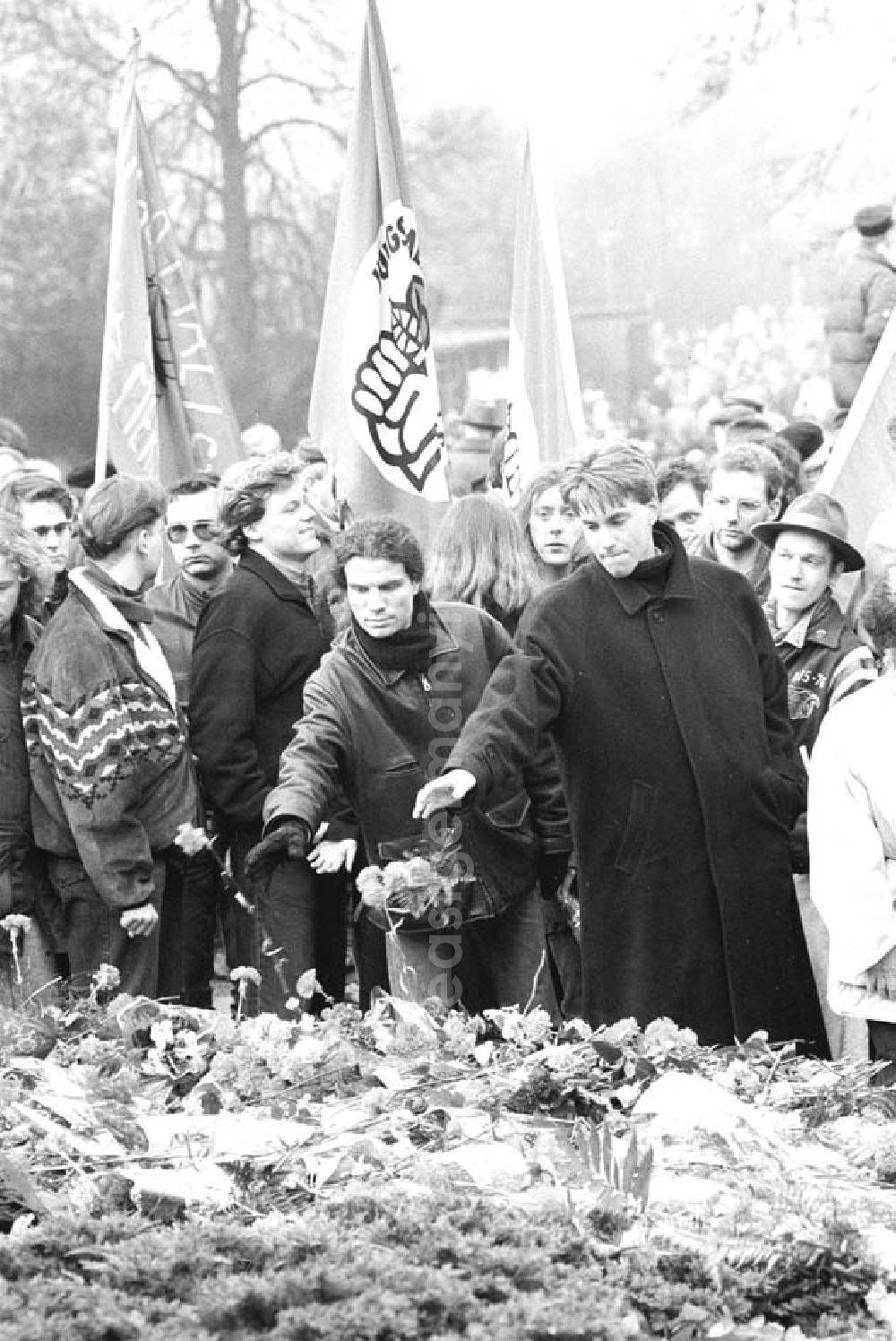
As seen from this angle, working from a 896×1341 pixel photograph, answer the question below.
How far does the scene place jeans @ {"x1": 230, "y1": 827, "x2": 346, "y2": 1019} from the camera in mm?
6930

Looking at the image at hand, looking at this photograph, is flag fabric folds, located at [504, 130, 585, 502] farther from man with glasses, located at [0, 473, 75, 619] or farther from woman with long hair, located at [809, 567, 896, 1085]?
woman with long hair, located at [809, 567, 896, 1085]

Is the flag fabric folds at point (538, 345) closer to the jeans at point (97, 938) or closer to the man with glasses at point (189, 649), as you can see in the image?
the man with glasses at point (189, 649)

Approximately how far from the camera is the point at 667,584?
6191mm

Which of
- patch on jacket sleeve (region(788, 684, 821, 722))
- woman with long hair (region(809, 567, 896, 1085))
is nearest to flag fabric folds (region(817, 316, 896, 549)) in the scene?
patch on jacket sleeve (region(788, 684, 821, 722))

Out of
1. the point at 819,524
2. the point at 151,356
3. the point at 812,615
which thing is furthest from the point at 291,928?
the point at 151,356

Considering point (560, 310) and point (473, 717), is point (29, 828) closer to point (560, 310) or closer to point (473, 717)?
point (473, 717)

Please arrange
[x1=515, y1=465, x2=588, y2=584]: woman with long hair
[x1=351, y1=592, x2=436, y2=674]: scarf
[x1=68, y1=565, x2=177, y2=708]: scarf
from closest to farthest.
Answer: [x1=351, y1=592, x2=436, y2=674]: scarf → [x1=68, y1=565, x2=177, y2=708]: scarf → [x1=515, y1=465, x2=588, y2=584]: woman with long hair

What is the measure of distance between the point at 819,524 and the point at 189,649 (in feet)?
7.06

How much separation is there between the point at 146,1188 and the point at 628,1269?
0.83 m

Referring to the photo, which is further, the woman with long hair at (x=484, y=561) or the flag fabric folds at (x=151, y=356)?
the flag fabric folds at (x=151, y=356)

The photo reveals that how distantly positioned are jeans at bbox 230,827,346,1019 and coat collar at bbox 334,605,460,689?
0.58 m

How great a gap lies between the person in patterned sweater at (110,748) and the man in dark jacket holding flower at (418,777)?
44cm

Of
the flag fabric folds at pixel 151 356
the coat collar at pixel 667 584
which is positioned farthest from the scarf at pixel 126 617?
the flag fabric folds at pixel 151 356

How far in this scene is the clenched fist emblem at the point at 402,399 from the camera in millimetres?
9047
